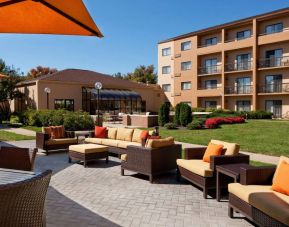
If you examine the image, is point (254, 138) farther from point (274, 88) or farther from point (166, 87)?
point (166, 87)

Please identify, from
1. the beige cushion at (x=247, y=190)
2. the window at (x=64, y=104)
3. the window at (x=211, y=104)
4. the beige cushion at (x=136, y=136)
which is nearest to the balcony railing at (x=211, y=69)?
the window at (x=211, y=104)

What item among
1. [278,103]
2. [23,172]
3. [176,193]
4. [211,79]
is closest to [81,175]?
[176,193]

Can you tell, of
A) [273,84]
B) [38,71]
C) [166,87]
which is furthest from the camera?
[38,71]

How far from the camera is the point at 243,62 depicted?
34.5 m

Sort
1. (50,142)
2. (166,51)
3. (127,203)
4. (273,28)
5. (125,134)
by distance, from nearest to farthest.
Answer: (127,203), (125,134), (50,142), (273,28), (166,51)

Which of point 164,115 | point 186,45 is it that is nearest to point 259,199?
point 164,115

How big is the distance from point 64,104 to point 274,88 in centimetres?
2260

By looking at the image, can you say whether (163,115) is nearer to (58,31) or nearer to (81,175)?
(81,175)

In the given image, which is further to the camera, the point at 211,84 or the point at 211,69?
the point at 211,84

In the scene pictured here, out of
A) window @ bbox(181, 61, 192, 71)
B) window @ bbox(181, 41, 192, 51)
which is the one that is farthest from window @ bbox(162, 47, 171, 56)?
window @ bbox(181, 61, 192, 71)

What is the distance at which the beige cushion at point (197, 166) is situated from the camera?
6.09 metres

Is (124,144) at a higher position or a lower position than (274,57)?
lower

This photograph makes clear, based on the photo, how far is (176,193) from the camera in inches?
255

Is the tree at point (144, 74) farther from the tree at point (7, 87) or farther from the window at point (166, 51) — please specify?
the tree at point (7, 87)
